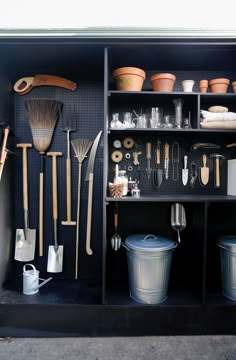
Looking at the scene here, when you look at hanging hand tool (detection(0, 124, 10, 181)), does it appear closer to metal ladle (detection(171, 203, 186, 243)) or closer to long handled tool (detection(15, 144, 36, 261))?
long handled tool (detection(15, 144, 36, 261))

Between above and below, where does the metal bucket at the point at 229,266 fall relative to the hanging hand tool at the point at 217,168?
below

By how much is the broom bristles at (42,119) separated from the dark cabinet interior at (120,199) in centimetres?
10

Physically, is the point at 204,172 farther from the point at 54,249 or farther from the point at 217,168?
the point at 54,249

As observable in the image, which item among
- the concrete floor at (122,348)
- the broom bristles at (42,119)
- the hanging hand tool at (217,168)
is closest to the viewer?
the concrete floor at (122,348)

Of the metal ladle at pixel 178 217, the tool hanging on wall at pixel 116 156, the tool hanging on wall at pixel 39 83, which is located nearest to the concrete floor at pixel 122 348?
the metal ladle at pixel 178 217

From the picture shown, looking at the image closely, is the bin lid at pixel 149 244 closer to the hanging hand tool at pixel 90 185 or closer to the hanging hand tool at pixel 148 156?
the hanging hand tool at pixel 90 185

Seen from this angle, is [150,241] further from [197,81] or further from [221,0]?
[221,0]

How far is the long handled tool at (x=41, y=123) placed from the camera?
80.3 inches

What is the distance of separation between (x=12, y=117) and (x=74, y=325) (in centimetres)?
174

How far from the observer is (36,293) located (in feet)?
6.17

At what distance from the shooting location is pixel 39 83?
2.13 meters

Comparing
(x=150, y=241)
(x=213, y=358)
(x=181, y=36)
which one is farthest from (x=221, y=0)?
(x=213, y=358)

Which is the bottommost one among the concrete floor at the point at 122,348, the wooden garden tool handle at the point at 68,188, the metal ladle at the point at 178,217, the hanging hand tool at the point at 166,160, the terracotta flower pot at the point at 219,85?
the concrete floor at the point at 122,348

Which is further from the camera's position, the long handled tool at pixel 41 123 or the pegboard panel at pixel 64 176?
the pegboard panel at pixel 64 176
